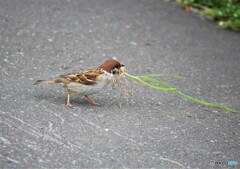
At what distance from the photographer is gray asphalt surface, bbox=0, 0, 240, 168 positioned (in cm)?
441

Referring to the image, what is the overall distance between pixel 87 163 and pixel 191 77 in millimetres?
2705

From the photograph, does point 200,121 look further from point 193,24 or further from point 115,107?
point 193,24

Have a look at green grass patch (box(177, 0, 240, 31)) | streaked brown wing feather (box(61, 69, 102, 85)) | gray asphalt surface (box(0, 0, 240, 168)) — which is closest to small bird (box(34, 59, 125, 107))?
streaked brown wing feather (box(61, 69, 102, 85))

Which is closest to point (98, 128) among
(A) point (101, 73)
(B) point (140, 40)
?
(A) point (101, 73)

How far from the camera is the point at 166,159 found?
4375mm

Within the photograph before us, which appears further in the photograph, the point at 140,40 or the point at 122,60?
the point at 140,40

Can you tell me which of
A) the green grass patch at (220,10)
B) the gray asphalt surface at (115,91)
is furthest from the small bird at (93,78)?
the green grass patch at (220,10)

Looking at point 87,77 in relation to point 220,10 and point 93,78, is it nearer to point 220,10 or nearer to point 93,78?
point 93,78

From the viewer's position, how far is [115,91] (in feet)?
19.2

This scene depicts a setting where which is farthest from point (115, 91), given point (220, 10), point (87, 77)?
point (220, 10)

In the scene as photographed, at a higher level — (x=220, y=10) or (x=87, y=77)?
(x=220, y=10)

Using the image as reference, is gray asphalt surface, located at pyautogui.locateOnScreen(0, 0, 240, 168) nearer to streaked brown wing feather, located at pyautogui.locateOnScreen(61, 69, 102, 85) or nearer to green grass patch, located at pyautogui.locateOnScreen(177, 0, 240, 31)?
green grass patch, located at pyautogui.locateOnScreen(177, 0, 240, 31)

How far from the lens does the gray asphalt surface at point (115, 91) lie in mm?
4414

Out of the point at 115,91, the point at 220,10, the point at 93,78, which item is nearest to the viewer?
the point at 93,78
